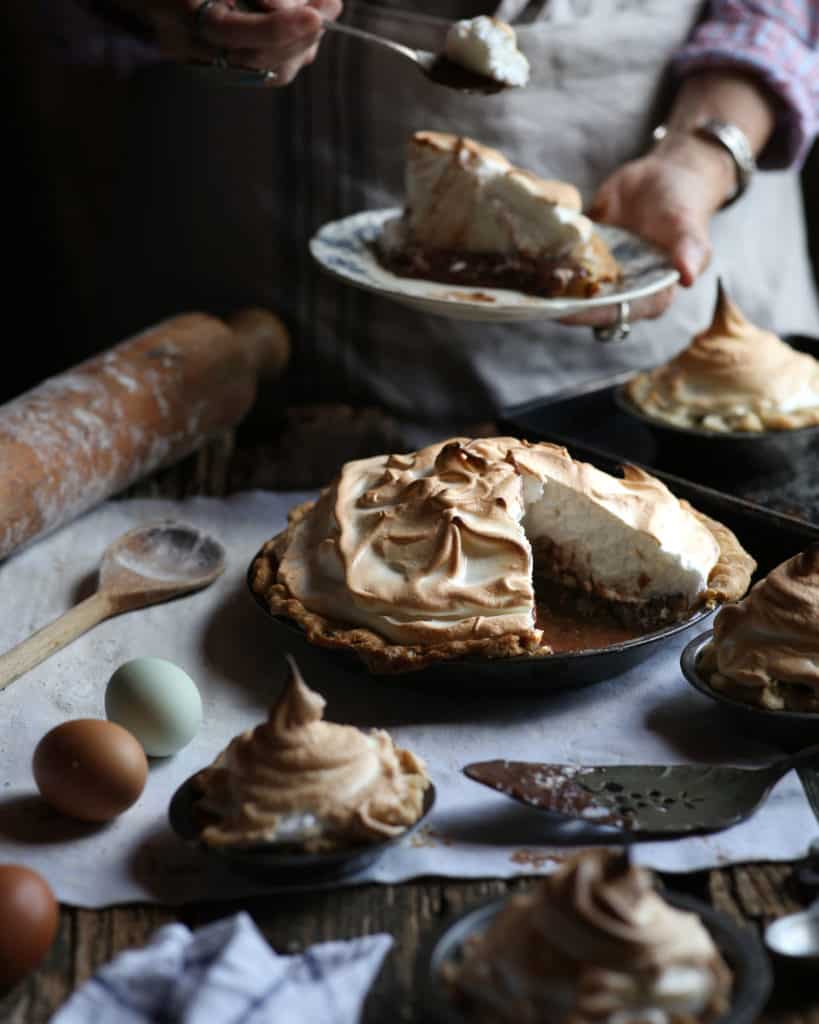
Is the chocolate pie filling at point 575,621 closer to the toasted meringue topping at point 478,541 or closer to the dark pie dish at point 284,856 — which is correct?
the toasted meringue topping at point 478,541

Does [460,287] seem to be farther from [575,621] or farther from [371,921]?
[371,921]

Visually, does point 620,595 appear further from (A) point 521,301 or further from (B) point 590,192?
(B) point 590,192

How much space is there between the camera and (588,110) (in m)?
3.61

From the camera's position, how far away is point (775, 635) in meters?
2.04

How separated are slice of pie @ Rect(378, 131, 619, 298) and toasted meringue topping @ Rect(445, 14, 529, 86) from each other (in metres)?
0.32

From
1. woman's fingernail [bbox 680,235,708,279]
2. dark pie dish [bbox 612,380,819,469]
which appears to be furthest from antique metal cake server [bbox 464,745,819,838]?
woman's fingernail [bbox 680,235,708,279]

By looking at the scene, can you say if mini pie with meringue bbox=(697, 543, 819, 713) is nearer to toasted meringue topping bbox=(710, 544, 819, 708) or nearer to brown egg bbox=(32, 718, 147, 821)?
toasted meringue topping bbox=(710, 544, 819, 708)

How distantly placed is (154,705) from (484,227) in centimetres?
158

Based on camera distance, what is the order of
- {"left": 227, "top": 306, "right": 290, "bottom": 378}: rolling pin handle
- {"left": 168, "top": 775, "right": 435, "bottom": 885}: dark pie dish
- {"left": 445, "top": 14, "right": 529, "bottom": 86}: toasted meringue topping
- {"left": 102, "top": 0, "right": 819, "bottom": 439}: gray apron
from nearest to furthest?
{"left": 168, "top": 775, "right": 435, "bottom": 885}: dark pie dish < {"left": 445, "top": 14, "right": 529, "bottom": 86}: toasted meringue topping < {"left": 102, "top": 0, "right": 819, "bottom": 439}: gray apron < {"left": 227, "top": 306, "right": 290, "bottom": 378}: rolling pin handle

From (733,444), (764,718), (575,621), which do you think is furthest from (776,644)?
(733,444)

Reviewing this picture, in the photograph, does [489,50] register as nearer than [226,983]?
No

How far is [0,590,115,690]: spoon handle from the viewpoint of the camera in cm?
231

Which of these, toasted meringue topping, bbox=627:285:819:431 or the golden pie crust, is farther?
toasted meringue topping, bbox=627:285:819:431

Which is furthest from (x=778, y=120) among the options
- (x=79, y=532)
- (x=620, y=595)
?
(x=79, y=532)
